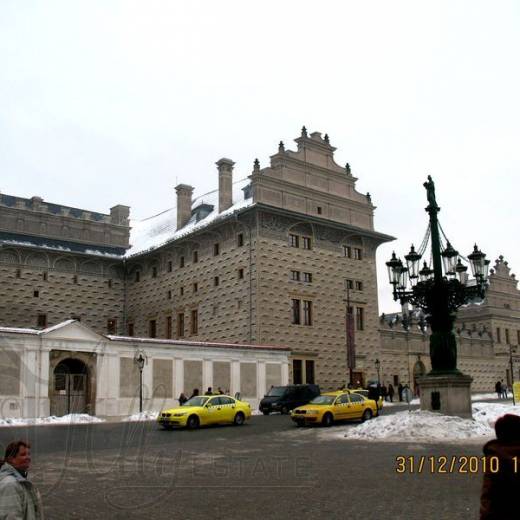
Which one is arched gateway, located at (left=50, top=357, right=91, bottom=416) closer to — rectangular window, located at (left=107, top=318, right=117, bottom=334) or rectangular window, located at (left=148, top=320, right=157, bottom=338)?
rectangular window, located at (left=148, top=320, right=157, bottom=338)

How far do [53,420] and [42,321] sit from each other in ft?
57.2

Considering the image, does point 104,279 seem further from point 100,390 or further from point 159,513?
point 159,513

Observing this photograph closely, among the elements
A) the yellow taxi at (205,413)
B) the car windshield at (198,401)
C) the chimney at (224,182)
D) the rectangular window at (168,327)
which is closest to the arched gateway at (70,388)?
the yellow taxi at (205,413)

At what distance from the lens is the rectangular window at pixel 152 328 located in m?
44.7

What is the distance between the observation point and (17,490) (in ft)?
13.6

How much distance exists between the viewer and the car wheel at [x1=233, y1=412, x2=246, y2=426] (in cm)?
2344

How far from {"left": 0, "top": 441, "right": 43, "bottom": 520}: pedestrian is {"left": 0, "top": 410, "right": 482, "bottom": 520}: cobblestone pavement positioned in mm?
3685

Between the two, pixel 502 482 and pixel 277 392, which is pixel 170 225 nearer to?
pixel 277 392

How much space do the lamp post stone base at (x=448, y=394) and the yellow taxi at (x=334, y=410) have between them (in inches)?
163

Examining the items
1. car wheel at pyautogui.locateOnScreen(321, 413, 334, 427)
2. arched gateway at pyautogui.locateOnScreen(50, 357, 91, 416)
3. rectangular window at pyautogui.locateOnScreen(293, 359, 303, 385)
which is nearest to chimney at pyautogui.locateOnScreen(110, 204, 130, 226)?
rectangular window at pyautogui.locateOnScreen(293, 359, 303, 385)

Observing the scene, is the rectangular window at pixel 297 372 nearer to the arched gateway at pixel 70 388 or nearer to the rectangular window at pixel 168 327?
the rectangular window at pixel 168 327

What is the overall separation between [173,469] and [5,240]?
33.9m

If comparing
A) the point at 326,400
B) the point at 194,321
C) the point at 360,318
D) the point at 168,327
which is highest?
the point at 360,318

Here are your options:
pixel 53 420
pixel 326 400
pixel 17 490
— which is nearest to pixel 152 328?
pixel 53 420
